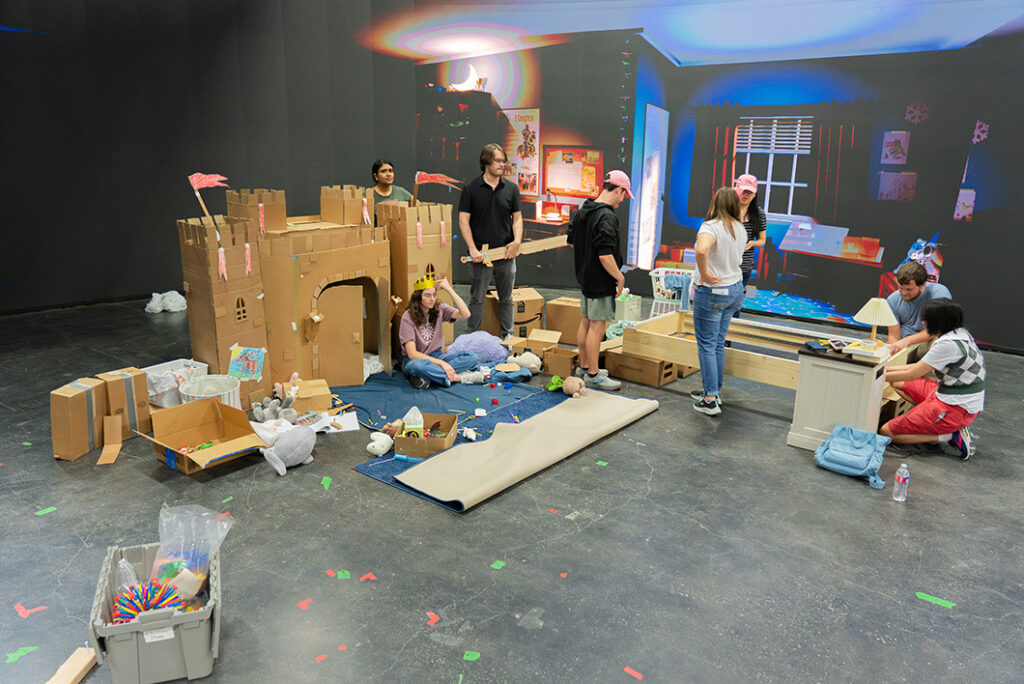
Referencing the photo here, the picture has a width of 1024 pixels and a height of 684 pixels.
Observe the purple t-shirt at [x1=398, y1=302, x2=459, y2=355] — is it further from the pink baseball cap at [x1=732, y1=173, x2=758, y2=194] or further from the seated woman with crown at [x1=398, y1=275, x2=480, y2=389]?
the pink baseball cap at [x1=732, y1=173, x2=758, y2=194]

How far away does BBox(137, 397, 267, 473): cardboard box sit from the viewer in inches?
167

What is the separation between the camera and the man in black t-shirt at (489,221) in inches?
253

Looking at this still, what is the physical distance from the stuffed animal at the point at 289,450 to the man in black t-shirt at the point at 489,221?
Answer: 256cm

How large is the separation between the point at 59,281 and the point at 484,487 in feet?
23.1

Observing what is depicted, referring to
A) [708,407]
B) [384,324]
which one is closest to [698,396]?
[708,407]

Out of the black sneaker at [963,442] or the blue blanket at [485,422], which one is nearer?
the blue blanket at [485,422]

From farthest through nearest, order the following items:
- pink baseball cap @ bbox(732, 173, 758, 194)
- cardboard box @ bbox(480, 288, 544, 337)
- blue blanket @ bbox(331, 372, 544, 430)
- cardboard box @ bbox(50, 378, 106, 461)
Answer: cardboard box @ bbox(480, 288, 544, 337) → pink baseball cap @ bbox(732, 173, 758, 194) → blue blanket @ bbox(331, 372, 544, 430) → cardboard box @ bbox(50, 378, 106, 461)

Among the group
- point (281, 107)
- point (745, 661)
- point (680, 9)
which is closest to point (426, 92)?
point (281, 107)

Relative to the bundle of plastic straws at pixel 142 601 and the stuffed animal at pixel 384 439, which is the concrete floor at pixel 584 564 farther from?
the bundle of plastic straws at pixel 142 601

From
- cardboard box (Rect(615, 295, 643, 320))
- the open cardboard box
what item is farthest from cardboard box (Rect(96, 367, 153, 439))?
cardboard box (Rect(615, 295, 643, 320))

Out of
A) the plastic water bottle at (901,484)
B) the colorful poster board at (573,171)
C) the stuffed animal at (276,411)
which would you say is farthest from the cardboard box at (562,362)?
the colorful poster board at (573,171)

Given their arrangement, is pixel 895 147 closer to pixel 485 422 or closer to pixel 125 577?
pixel 485 422

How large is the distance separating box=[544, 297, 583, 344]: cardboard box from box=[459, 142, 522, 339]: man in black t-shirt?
2.44 ft

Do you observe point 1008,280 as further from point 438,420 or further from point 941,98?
point 438,420
